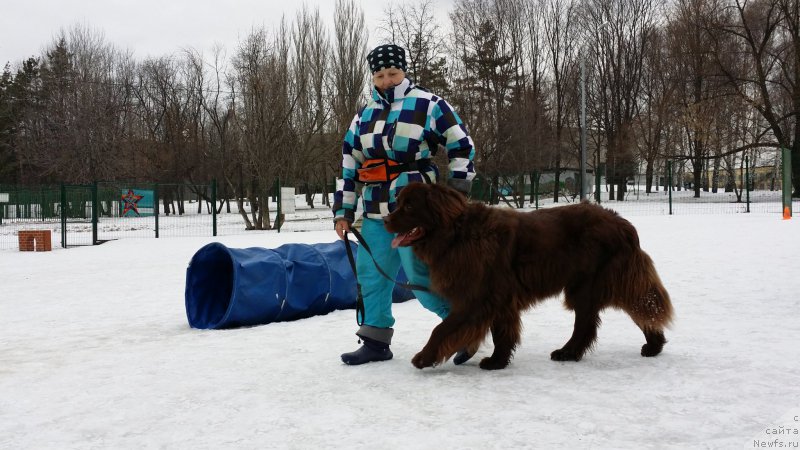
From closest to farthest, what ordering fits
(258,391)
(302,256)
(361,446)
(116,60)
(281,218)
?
(361,446)
(258,391)
(302,256)
(281,218)
(116,60)

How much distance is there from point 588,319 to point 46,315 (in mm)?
5224

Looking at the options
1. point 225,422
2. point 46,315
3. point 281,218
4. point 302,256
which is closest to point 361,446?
point 225,422

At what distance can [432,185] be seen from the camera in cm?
346

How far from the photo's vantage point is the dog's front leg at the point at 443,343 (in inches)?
134

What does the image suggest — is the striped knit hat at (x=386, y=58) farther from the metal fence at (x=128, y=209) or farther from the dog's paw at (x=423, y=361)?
the metal fence at (x=128, y=209)

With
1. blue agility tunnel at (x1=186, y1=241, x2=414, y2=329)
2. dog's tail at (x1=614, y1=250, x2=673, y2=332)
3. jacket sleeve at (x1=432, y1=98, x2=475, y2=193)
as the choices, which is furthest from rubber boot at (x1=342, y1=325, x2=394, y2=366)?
dog's tail at (x1=614, y1=250, x2=673, y2=332)

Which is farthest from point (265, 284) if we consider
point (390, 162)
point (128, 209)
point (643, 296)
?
point (128, 209)

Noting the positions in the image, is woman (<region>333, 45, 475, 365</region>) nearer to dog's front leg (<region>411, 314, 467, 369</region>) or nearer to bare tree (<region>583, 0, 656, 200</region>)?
dog's front leg (<region>411, 314, 467, 369</region>)

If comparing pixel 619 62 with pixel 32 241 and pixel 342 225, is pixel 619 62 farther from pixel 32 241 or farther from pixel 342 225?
pixel 342 225

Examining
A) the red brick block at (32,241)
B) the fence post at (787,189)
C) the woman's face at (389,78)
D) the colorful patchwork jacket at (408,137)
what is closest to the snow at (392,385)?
the colorful patchwork jacket at (408,137)

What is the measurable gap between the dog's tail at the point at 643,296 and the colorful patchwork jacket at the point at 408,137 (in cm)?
111

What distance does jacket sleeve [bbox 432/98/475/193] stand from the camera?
367 centimetres

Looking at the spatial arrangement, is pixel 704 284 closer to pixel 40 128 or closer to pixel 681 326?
pixel 681 326

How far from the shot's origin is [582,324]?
3.72 metres
